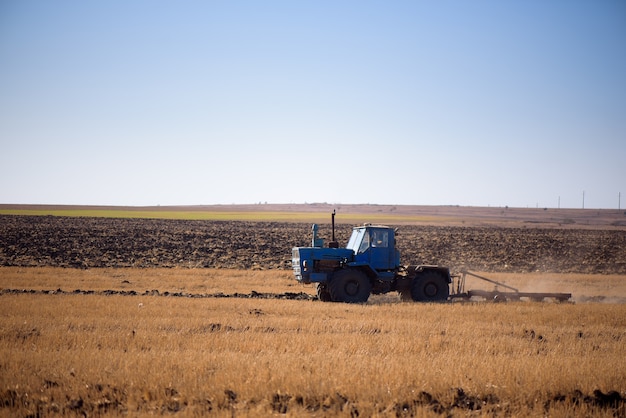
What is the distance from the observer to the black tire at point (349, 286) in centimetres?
2078

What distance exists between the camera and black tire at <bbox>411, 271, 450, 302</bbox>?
70.5 feet

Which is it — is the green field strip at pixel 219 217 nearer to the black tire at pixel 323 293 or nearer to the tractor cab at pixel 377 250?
the black tire at pixel 323 293

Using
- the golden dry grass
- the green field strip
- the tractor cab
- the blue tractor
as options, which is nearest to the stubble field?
the golden dry grass

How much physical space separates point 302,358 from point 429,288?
36.9 feet

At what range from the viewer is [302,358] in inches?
442

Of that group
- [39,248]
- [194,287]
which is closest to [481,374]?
[194,287]

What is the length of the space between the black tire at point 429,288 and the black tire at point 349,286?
1773mm

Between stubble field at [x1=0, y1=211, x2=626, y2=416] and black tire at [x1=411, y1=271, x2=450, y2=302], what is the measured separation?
140 centimetres

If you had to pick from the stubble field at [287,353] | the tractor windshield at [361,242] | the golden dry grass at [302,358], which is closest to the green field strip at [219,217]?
the tractor windshield at [361,242]

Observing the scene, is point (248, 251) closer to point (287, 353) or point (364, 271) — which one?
point (364, 271)

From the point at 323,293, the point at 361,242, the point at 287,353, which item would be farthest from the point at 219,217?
the point at 287,353

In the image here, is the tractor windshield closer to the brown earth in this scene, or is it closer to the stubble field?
the stubble field

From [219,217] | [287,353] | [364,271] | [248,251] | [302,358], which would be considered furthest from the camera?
[219,217]

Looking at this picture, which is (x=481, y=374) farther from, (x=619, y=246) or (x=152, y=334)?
(x=619, y=246)
